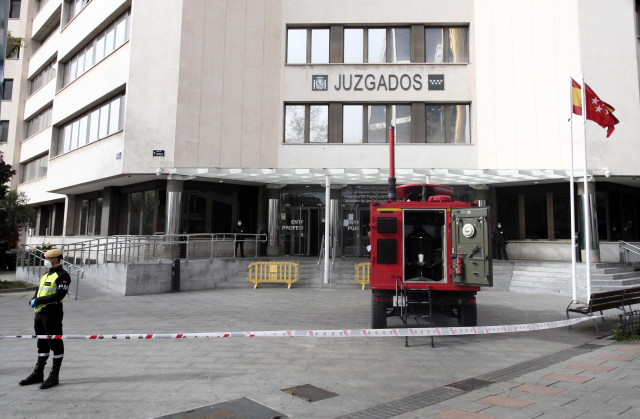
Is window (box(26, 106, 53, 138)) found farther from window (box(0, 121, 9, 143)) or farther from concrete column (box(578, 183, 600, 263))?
concrete column (box(578, 183, 600, 263))

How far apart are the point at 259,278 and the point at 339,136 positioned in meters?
8.29

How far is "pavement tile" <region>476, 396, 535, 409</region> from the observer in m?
4.58

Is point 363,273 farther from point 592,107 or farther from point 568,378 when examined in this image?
point 568,378

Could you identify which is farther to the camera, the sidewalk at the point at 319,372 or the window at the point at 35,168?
the window at the point at 35,168

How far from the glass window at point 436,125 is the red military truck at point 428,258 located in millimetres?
12942

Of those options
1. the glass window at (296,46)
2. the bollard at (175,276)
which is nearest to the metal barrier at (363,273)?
the bollard at (175,276)

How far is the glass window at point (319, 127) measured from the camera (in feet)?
68.8


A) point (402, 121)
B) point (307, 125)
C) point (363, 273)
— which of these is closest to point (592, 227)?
point (402, 121)

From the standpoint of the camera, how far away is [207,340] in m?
7.74

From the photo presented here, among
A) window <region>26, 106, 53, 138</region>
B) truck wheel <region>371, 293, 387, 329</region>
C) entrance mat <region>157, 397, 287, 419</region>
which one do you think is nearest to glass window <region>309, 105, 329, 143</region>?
truck wheel <region>371, 293, 387, 329</region>

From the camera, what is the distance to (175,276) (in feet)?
49.5

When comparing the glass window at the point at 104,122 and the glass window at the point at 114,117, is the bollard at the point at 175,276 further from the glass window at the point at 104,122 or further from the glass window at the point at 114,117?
the glass window at the point at 104,122

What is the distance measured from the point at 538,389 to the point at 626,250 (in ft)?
53.1

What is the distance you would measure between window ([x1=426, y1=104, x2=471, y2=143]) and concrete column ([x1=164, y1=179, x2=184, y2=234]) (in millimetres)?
11600
